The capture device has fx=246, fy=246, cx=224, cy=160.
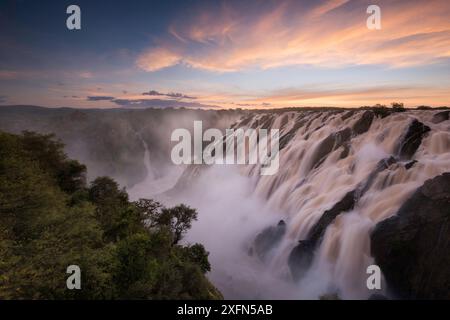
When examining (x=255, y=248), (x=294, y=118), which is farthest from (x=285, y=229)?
(x=294, y=118)

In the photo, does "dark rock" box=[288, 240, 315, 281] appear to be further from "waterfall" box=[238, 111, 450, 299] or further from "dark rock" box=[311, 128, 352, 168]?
"dark rock" box=[311, 128, 352, 168]

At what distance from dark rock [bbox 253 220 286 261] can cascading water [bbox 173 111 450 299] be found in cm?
46

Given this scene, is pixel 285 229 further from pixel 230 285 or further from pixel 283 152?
pixel 283 152

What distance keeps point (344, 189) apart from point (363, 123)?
11538mm

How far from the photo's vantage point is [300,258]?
20.1 meters

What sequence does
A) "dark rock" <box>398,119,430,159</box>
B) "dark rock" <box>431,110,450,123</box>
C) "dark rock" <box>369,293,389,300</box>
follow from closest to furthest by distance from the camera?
"dark rock" <box>369,293,389,300</box>, "dark rock" <box>398,119,430,159</box>, "dark rock" <box>431,110,450,123</box>

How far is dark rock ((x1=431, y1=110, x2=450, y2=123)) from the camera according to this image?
79.4ft

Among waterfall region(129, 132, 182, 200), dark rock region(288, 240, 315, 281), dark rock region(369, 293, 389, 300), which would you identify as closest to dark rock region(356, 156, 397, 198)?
dark rock region(288, 240, 315, 281)

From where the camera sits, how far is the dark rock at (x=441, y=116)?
79.4 feet

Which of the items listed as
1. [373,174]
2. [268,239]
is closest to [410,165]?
[373,174]

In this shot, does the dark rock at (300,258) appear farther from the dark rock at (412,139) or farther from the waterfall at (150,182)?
the waterfall at (150,182)

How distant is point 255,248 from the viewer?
24.8 m

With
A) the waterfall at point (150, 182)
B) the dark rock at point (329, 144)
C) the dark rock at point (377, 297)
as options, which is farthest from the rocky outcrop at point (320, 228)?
the waterfall at point (150, 182)
